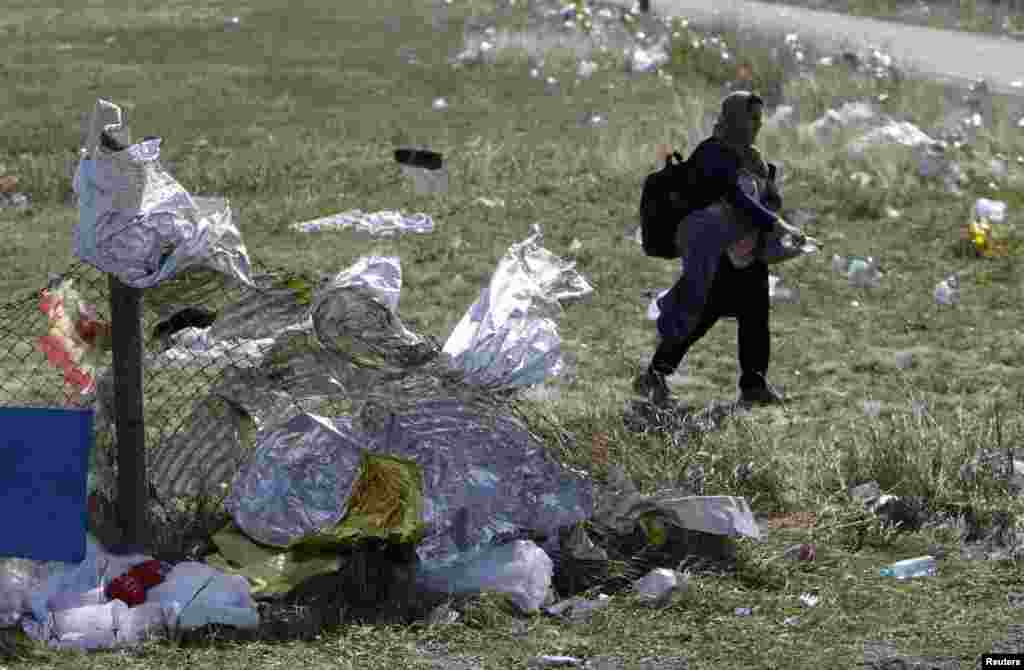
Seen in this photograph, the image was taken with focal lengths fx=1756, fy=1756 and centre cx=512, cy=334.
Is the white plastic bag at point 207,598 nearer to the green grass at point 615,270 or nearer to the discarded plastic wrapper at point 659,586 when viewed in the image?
the green grass at point 615,270

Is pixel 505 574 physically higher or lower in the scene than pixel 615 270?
higher

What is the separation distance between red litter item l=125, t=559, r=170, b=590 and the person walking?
2.57 meters

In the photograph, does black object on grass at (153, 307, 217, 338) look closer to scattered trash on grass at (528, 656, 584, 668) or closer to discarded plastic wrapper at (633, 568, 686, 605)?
discarded plastic wrapper at (633, 568, 686, 605)

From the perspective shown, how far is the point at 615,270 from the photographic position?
886 centimetres

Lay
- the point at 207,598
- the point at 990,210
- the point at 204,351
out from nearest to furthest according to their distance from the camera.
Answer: the point at 207,598 < the point at 204,351 < the point at 990,210

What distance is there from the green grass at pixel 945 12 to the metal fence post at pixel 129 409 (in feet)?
54.2

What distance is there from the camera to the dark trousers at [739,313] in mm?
6668

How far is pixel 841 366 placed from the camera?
748 centimetres

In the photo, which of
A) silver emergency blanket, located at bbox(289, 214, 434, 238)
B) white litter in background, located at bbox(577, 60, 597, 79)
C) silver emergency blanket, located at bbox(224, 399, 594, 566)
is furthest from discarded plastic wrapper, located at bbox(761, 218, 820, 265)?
white litter in background, located at bbox(577, 60, 597, 79)

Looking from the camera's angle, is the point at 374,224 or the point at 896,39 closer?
the point at 374,224

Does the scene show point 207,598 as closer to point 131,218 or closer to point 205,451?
point 205,451

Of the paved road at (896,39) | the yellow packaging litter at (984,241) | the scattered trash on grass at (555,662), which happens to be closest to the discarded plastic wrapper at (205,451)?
the scattered trash on grass at (555,662)

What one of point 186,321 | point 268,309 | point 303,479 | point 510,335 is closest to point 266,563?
point 303,479

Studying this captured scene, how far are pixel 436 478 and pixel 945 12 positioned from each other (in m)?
18.0
